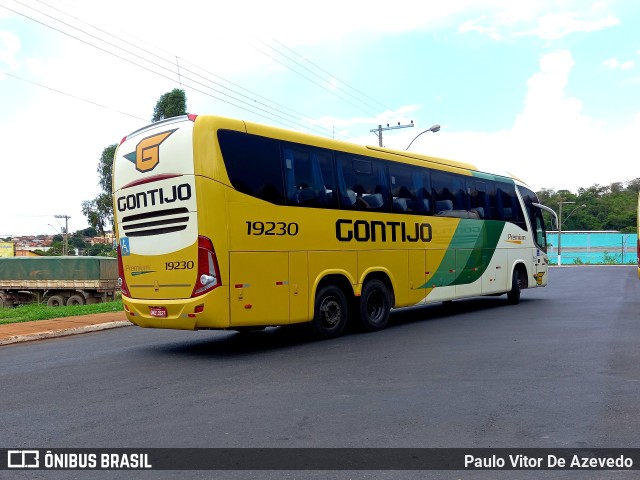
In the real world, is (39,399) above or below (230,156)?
below

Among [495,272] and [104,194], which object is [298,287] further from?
[104,194]

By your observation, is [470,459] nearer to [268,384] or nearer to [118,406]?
[268,384]

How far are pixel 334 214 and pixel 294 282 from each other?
1.57 metres

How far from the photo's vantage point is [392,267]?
39.5ft

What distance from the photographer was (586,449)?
4.66 m

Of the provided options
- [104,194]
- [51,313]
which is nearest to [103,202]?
[104,194]

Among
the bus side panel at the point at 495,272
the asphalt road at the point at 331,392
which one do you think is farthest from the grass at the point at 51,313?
the bus side panel at the point at 495,272

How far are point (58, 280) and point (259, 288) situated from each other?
26404 mm

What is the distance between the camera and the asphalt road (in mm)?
4984

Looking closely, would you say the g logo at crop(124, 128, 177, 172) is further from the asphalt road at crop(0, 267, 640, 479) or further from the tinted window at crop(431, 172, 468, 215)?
the tinted window at crop(431, 172, 468, 215)

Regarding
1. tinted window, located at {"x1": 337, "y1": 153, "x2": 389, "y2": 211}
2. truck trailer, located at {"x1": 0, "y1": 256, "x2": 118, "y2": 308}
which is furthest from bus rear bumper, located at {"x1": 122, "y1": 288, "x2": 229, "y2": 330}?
truck trailer, located at {"x1": 0, "y1": 256, "x2": 118, "y2": 308}

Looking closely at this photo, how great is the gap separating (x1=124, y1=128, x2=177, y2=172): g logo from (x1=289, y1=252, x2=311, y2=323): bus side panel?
2.55 metres

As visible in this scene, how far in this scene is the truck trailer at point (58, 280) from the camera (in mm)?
31359
